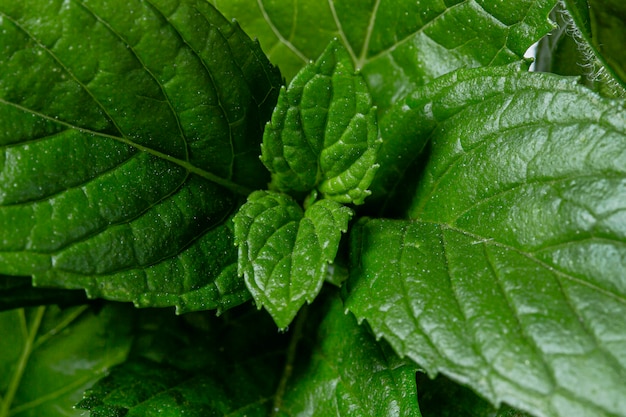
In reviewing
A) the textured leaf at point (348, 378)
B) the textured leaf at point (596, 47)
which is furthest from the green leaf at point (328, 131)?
the textured leaf at point (596, 47)

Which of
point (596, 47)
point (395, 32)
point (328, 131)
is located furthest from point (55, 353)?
point (596, 47)

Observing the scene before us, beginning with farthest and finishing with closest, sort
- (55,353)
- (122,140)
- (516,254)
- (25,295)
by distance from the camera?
(55,353) → (25,295) → (122,140) → (516,254)

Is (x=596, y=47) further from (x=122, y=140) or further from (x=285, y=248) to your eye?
(x=122, y=140)

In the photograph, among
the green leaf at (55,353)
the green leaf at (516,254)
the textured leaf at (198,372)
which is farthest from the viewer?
the green leaf at (55,353)

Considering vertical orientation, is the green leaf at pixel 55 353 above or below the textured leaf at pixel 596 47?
below

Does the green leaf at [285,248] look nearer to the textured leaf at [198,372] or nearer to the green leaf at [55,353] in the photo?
the textured leaf at [198,372]

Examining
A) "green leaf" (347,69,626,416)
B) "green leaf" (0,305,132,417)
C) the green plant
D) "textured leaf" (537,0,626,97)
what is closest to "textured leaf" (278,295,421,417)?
the green plant

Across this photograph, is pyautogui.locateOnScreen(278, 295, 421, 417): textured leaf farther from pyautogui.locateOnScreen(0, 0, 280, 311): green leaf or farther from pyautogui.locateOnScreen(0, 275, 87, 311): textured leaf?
pyautogui.locateOnScreen(0, 275, 87, 311): textured leaf
